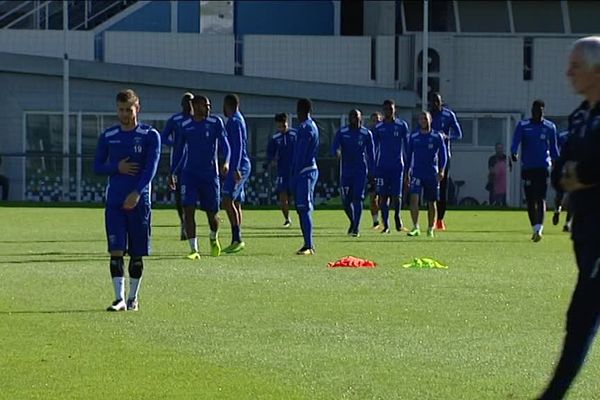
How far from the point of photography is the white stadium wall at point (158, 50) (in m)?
51.4

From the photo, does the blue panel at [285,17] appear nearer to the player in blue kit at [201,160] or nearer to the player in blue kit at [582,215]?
the player in blue kit at [201,160]

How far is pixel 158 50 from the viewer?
51.5 m

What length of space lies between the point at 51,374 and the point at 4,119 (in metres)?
38.3

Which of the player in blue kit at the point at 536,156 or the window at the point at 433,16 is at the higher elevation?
the window at the point at 433,16

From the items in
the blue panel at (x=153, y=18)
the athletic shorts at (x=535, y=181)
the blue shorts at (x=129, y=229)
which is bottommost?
the blue shorts at (x=129, y=229)

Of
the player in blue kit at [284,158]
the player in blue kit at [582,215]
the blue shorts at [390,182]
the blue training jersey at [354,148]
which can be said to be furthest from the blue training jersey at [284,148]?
the player in blue kit at [582,215]

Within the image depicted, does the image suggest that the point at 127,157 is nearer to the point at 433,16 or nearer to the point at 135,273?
the point at 135,273

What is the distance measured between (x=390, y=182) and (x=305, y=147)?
719 cm

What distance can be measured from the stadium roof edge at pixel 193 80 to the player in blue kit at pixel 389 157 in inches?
764

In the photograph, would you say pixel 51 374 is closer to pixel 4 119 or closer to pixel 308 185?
pixel 308 185

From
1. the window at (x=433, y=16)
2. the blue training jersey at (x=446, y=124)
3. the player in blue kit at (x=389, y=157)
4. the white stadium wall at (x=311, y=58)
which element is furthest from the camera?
the window at (x=433, y=16)

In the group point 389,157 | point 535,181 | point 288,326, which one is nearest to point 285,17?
point 389,157

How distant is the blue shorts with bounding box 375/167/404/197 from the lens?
2945 centimetres

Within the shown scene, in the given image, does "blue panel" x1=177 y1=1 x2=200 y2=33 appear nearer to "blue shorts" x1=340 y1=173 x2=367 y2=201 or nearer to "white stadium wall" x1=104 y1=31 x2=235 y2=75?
"white stadium wall" x1=104 y1=31 x2=235 y2=75
